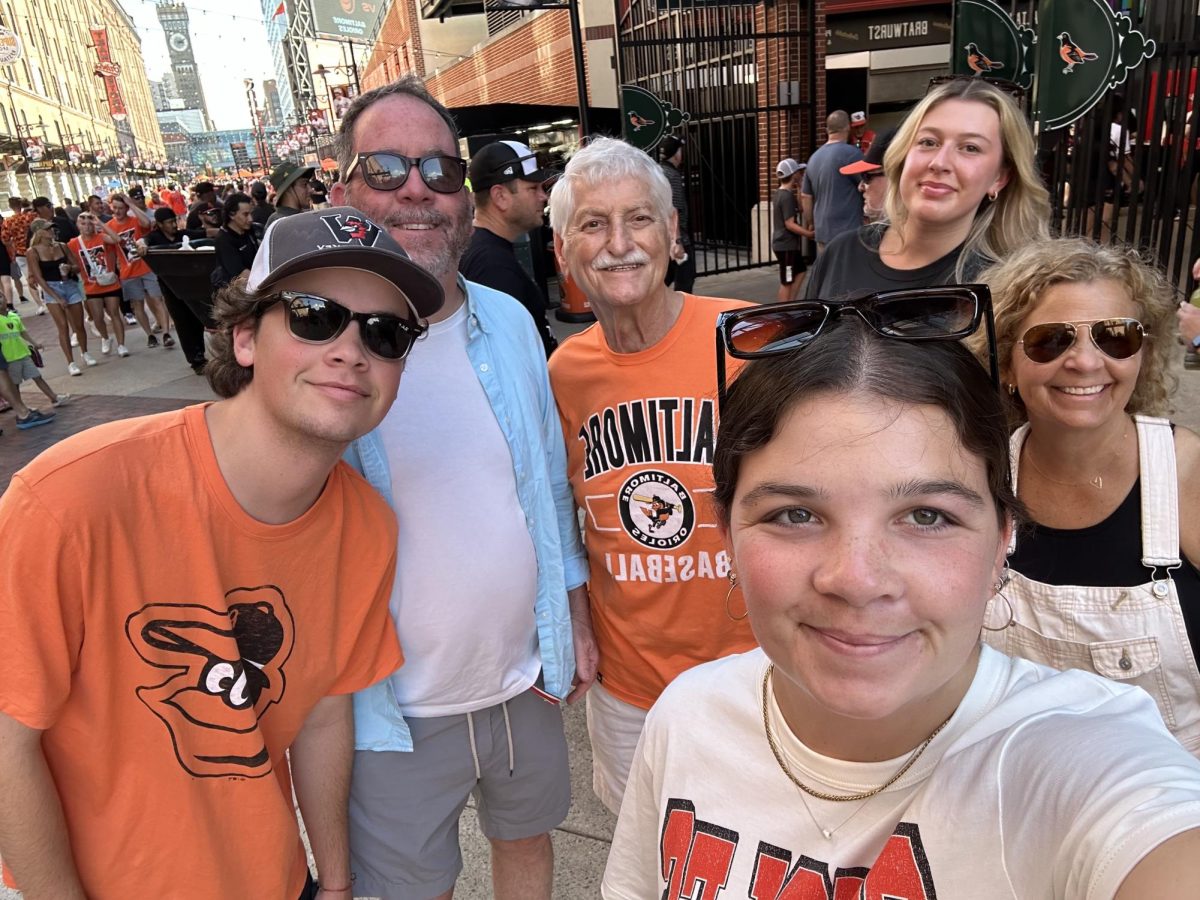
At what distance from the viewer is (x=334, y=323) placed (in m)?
1.53

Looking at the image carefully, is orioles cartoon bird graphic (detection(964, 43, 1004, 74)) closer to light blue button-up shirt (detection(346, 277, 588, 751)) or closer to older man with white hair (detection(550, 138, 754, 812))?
older man with white hair (detection(550, 138, 754, 812))

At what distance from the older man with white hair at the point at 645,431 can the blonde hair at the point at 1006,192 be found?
90 centimetres

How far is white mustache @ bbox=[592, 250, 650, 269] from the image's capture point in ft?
6.72

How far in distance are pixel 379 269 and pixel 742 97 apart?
38.3 feet

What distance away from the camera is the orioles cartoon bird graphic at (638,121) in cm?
721

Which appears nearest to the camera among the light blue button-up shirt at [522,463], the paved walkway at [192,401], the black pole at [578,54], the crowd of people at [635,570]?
the crowd of people at [635,570]

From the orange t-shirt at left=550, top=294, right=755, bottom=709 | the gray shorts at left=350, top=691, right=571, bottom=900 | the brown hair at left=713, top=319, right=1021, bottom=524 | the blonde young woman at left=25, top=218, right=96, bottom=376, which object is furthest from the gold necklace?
the blonde young woman at left=25, top=218, right=96, bottom=376

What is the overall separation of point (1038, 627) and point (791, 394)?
3.22 ft

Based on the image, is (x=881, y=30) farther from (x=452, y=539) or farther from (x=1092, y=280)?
(x=452, y=539)

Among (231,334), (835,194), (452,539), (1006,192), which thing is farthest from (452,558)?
(835,194)

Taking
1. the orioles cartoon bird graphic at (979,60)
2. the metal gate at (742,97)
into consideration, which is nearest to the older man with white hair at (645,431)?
the orioles cartoon bird graphic at (979,60)

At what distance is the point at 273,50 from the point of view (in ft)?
391

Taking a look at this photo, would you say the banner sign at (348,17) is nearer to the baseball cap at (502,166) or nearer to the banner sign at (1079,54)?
the baseball cap at (502,166)

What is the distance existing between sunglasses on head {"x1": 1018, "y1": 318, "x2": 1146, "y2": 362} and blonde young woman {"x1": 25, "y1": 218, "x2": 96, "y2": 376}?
1162cm
